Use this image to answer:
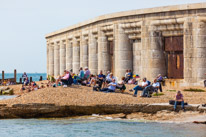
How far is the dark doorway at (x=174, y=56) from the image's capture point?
28.7m

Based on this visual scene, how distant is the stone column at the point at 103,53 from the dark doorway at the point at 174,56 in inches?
235

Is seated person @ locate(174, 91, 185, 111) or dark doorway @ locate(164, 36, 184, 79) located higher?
dark doorway @ locate(164, 36, 184, 79)

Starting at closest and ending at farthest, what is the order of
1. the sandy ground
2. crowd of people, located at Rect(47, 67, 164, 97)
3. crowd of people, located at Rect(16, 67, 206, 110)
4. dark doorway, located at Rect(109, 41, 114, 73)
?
the sandy ground
crowd of people, located at Rect(16, 67, 206, 110)
crowd of people, located at Rect(47, 67, 164, 97)
dark doorway, located at Rect(109, 41, 114, 73)

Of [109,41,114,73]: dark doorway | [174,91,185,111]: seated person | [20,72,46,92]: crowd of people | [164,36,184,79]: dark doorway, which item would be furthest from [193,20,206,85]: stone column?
[20,72,46,92]: crowd of people

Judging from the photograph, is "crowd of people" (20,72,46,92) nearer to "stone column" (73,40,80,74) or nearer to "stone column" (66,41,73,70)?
"stone column" (73,40,80,74)

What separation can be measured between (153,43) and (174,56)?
156cm

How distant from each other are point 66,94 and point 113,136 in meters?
6.37

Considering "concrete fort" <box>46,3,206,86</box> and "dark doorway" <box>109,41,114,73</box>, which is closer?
"concrete fort" <box>46,3,206,86</box>

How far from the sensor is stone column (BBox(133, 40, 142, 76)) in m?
31.1

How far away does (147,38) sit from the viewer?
1168 inches

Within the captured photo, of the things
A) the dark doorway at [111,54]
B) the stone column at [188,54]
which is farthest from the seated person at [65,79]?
the dark doorway at [111,54]

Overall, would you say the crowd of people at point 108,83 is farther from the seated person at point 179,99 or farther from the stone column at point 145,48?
the stone column at point 145,48

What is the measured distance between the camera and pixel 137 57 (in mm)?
31359

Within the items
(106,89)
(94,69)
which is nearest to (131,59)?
(94,69)
